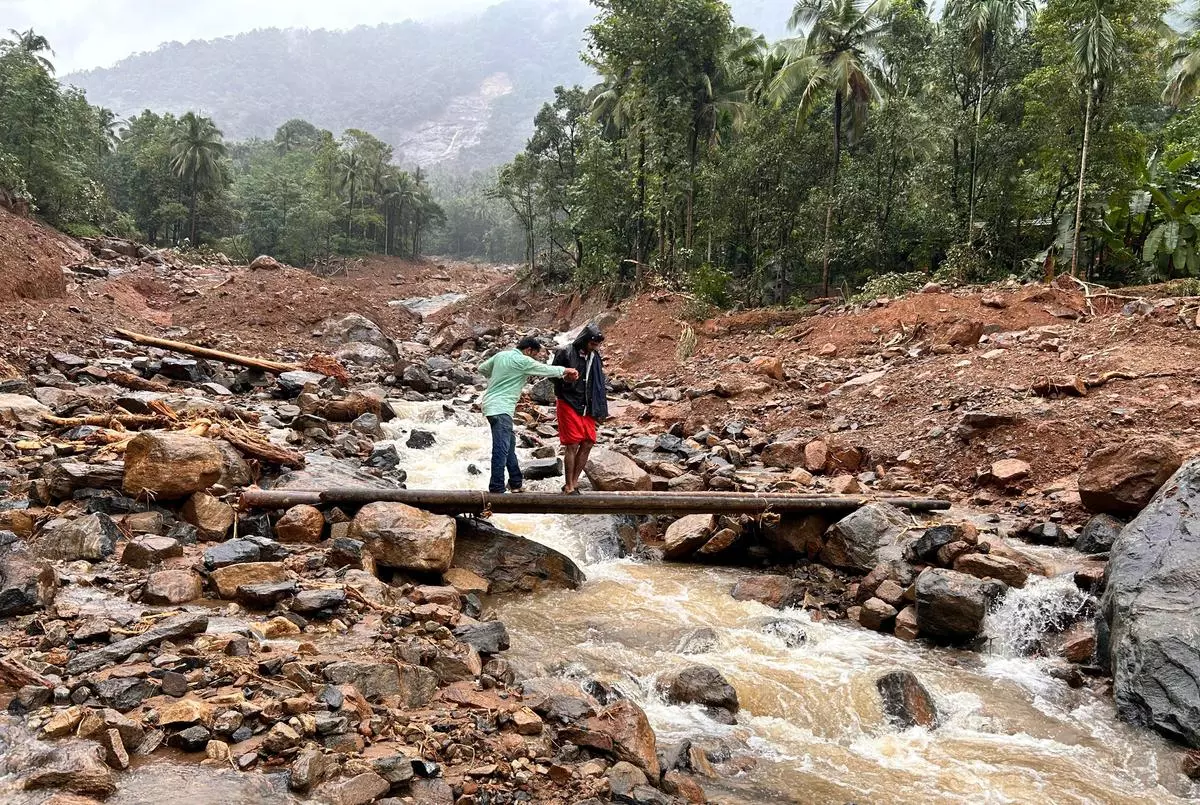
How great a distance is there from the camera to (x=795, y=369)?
15852 millimetres

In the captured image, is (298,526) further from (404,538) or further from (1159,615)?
(1159,615)

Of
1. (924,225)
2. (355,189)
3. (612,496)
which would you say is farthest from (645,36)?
(355,189)

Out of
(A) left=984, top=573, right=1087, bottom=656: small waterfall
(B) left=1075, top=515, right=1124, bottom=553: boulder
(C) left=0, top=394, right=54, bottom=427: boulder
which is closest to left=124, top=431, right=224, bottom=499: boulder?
(C) left=0, top=394, right=54, bottom=427: boulder

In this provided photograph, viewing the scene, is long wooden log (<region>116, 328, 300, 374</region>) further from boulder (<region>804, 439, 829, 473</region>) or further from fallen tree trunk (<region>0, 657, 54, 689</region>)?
fallen tree trunk (<region>0, 657, 54, 689</region>)

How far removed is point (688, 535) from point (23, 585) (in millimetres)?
5933

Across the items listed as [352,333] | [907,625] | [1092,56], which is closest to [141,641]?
[907,625]

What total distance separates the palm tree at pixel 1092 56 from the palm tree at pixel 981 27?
332cm

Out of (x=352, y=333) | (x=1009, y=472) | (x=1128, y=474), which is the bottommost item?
(x=1009, y=472)

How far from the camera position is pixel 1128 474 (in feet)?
24.2

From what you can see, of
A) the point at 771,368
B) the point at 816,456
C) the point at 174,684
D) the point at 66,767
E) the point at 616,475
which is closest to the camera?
the point at 66,767

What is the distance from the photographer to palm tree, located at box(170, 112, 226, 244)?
4759 cm

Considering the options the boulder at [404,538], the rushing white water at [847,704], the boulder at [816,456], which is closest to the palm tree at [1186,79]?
the boulder at [816,456]

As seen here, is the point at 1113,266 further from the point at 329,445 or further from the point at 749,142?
the point at 329,445

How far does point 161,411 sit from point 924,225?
21.4m
